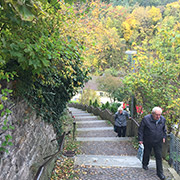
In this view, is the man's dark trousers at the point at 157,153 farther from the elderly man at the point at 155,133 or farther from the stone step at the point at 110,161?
the stone step at the point at 110,161

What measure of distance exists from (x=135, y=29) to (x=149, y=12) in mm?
5916

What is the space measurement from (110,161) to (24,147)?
3124mm

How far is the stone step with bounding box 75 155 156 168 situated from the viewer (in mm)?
5648

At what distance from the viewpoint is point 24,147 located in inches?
145

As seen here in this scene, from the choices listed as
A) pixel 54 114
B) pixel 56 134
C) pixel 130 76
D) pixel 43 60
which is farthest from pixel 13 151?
pixel 130 76

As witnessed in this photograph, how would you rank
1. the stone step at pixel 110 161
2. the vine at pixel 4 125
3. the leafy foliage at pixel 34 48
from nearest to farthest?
the leafy foliage at pixel 34 48
the vine at pixel 4 125
the stone step at pixel 110 161

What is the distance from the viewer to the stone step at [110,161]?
18.5 ft

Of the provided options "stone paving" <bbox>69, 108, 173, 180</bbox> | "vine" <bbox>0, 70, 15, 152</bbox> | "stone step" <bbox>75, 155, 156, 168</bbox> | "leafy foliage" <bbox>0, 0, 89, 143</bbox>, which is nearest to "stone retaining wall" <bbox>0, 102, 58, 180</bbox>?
"vine" <bbox>0, 70, 15, 152</bbox>

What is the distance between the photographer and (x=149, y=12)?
53562 millimetres

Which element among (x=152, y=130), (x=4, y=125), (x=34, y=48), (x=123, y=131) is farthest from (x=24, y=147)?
(x=123, y=131)

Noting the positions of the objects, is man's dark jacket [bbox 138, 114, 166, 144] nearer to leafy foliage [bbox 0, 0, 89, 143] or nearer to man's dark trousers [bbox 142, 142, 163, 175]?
man's dark trousers [bbox 142, 142, 163, 175]

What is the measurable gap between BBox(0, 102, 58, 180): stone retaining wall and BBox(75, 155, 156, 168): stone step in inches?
52.3

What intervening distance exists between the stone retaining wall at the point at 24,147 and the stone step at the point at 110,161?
52.3 inches

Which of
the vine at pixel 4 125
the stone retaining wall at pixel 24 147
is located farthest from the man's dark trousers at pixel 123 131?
the vine at pixel 4 125
